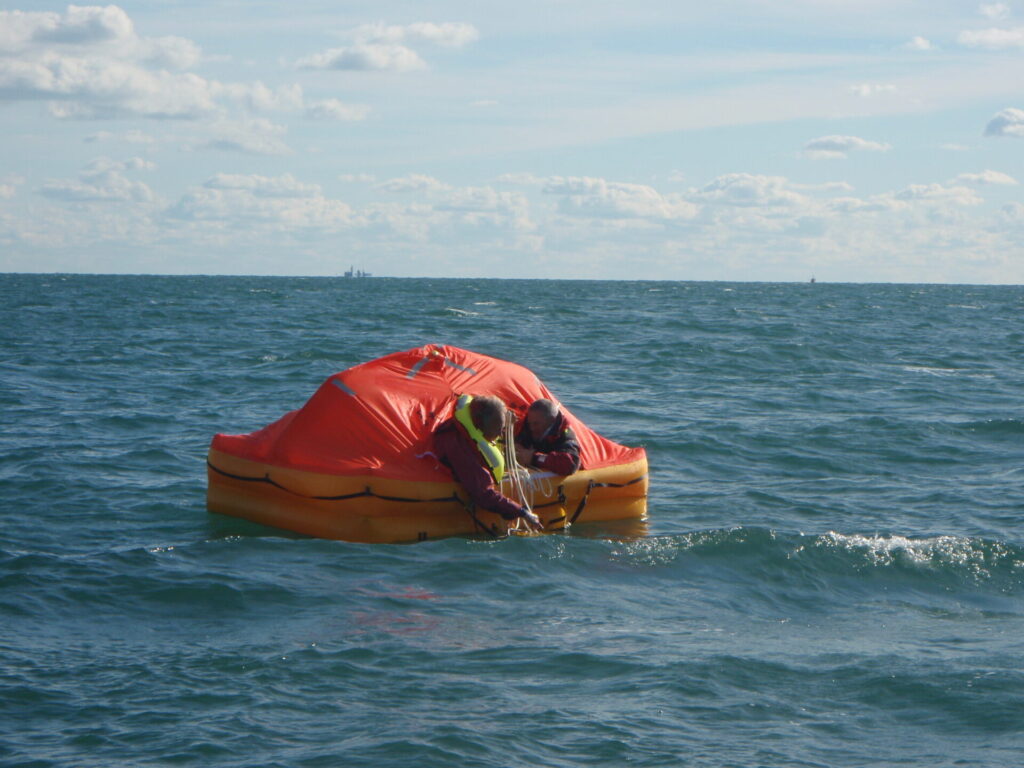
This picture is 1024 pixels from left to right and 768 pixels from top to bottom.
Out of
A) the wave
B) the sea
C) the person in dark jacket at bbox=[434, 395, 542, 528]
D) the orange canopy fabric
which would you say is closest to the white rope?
the person in dark jacket at bbox=[434, 395, 542, 528]

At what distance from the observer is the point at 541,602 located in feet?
26.2

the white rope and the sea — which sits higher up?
the white rope

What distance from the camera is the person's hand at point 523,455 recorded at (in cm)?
975

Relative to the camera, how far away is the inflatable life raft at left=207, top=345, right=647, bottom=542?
29.8 ft

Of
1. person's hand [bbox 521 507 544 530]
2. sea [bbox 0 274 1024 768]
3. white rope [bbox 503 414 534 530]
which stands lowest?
sea [bbox 0 274 1024 768]

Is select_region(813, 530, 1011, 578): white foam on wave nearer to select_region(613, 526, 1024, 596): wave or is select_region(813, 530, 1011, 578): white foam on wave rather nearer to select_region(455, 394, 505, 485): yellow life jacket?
select_region(613, 526, 1024, 596): wave

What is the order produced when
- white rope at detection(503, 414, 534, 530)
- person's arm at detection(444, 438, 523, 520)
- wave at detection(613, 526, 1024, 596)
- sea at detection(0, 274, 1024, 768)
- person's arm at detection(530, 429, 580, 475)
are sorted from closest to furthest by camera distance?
→ sea at detection(0, 274, 1024, 768)
wave at detection(613, 526, 1024, 596)
person's arm at detection(444, 438, 523, 520)
white rope at detection(503, 414, 534, 530)
person's arm at detection(530, 429, 580, 475)

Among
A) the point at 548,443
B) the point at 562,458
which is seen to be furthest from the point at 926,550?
the point at 548,443

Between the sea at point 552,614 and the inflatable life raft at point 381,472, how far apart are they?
20cm

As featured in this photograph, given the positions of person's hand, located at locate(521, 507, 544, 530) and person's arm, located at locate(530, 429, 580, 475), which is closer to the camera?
person's hand, located at locate(521, 507, 544, 530)

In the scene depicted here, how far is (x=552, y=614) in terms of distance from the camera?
7711 mm

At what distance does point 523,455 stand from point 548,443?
0.23 m

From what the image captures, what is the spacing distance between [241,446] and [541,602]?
9.90 feet

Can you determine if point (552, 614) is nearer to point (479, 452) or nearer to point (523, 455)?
point (479, 452)
